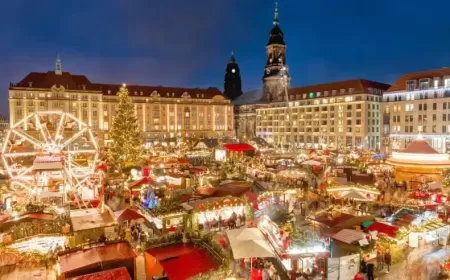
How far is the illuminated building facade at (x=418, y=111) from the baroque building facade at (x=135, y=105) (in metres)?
41.4

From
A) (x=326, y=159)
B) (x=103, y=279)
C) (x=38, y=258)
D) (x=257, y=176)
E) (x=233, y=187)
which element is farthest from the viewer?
(x=326, y=159)

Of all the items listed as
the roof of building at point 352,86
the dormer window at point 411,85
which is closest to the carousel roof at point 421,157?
the dormer window at point 411,85

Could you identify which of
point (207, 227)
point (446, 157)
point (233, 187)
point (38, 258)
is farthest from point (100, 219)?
point (446, 157)

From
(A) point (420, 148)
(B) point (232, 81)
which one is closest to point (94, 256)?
(A) point (420, 148)

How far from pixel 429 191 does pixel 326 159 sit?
61.5ft

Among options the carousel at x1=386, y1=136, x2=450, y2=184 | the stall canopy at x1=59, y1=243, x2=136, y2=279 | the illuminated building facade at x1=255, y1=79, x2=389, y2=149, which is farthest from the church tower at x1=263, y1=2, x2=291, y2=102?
the stall canopy at x1=59, y1=243, x2=136, y2=279

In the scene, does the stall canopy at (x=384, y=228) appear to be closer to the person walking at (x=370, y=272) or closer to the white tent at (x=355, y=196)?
the person walking at (x=370, y=272)

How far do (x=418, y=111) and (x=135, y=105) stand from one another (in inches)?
2403

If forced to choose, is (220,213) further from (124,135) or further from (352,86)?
(352,86)

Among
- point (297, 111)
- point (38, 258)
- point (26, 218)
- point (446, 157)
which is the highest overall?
point (297, 111)

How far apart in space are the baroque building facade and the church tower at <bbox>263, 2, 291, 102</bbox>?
13.5m

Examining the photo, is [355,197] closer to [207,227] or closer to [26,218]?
[207,227]

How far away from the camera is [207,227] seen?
662 inches

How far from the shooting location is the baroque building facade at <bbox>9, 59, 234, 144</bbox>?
68.8 m
